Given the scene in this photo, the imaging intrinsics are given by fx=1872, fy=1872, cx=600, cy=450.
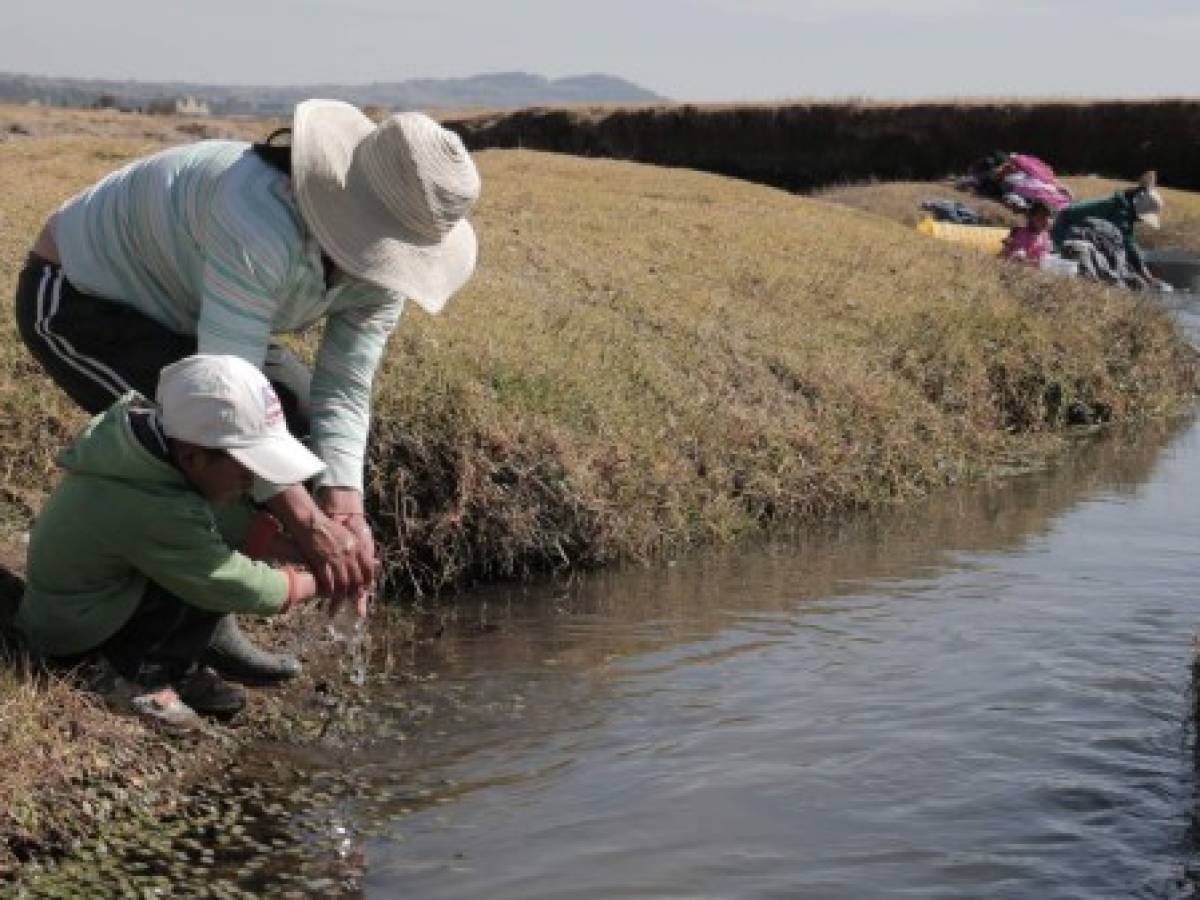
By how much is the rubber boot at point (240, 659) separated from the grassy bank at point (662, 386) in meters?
0.37

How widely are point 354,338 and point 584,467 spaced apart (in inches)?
122

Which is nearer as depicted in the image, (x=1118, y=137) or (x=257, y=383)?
(x=257, y=383)

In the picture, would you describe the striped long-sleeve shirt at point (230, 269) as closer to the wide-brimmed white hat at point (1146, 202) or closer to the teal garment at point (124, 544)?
the teal garment at point (124, 544)

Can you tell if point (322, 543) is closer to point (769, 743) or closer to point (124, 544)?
point (124, 544)

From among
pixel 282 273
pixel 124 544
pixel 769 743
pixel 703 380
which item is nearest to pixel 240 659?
pixel 124 544

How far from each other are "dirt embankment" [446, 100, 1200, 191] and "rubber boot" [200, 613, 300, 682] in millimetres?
37417

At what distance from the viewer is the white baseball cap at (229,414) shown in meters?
4.85

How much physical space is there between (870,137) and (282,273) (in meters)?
42.0

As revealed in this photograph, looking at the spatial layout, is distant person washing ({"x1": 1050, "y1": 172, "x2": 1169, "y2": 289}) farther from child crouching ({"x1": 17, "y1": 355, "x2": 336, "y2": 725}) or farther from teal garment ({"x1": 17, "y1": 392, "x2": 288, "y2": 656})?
teal garment ({"x1": 17, "y1": 392, "x2": 288, "y2": 656})

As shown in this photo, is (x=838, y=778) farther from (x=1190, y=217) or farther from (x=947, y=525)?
(x=1190, y=217)

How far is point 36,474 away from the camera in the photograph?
24.4ft

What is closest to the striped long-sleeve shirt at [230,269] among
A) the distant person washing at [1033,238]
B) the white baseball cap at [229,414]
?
the white baseball cap at [229,414]

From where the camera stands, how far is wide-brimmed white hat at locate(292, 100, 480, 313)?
16.7 feet

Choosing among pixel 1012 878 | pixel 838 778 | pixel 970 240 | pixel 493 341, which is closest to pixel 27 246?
pixel 493 341
